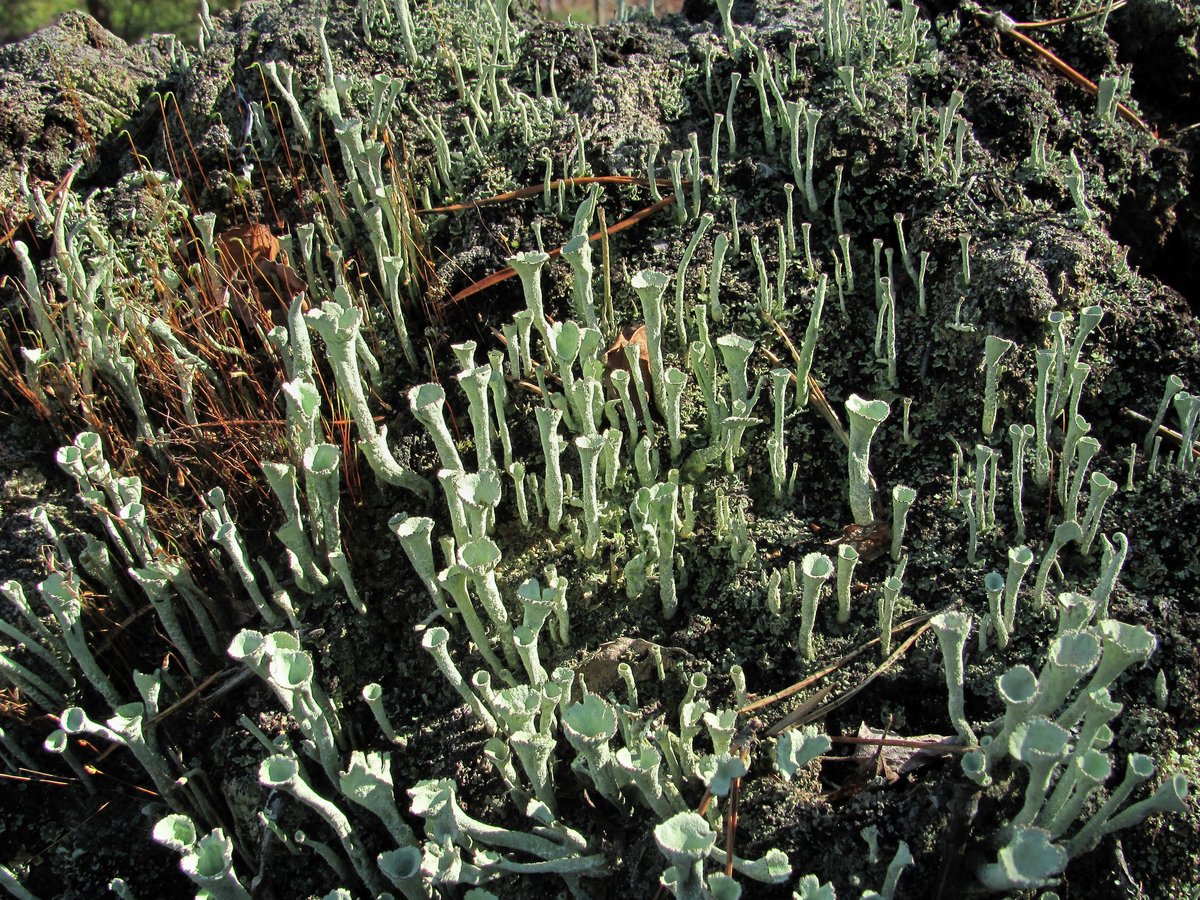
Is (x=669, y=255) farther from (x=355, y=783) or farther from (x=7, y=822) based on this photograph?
(x=7, y=822)

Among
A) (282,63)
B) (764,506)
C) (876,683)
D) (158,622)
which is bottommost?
(158,622)

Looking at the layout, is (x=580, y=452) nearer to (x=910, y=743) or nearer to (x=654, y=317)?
(x=654, y=317)

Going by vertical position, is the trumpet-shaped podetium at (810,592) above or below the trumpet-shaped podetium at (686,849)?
above

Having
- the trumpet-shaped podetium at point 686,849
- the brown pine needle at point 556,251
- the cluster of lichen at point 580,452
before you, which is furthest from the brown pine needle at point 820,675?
the brown pine needle at point 556,251

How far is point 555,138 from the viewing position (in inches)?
114

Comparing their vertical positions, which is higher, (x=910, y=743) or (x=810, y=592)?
(x=810, y=592)

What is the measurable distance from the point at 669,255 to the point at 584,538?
0.91 meters

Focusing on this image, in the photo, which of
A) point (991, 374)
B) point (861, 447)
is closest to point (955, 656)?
point (861, 447)

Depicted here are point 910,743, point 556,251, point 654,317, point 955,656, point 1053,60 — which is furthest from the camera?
point 1053,60

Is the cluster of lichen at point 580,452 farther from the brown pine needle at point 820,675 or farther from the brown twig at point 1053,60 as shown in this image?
the brown twig at point 1053,60

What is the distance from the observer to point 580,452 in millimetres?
2041

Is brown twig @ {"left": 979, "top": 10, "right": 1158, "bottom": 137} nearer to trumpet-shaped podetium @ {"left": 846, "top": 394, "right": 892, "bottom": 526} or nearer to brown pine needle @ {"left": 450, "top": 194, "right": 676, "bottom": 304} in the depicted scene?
brown pine needle @ {"left": 450, "top": 194, "right": 676, "bottom": 304}

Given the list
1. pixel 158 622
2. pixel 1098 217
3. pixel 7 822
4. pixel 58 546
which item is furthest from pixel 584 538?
pixel 1098 217

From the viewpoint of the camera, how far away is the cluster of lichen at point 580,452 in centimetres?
172
